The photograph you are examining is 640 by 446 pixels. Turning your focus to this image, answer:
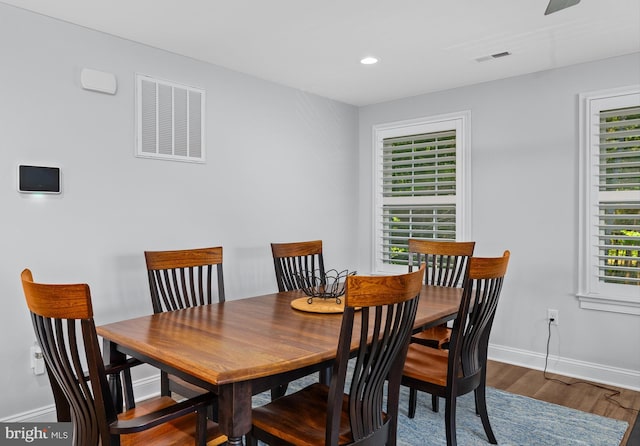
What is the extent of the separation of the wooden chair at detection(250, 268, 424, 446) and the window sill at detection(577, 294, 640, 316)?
2396mm

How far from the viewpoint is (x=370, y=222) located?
4.79m

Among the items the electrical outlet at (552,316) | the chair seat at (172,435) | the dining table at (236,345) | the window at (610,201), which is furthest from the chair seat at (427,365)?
the window at (610,201)

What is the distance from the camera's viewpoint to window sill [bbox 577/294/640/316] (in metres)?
3.25

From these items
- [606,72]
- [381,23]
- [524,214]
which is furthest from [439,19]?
[524,214]

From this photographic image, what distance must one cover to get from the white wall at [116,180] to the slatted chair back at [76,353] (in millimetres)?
1348

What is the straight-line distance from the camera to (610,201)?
10.9ft

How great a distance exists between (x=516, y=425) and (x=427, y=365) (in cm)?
81

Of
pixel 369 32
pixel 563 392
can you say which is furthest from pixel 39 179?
pixel 563 392

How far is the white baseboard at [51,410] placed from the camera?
2.54 m

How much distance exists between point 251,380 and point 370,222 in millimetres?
3458

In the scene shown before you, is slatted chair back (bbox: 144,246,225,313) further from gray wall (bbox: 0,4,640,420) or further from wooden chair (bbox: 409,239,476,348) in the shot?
wooden chair (bbox: 409,239,476,348)

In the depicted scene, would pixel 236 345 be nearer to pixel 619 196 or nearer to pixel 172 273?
pixel 172 273

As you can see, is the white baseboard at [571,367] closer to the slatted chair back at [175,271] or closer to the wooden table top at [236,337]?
the wooden table top at [236,337]

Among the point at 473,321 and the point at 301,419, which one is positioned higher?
the point at 473,321
